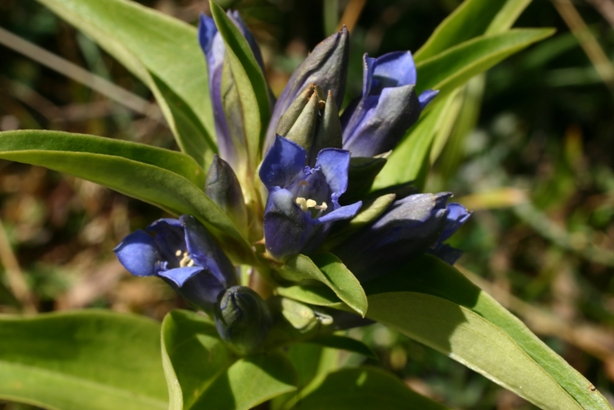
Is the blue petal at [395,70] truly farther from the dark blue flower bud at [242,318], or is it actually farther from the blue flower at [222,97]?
the dark blue flower bud at [242,318]

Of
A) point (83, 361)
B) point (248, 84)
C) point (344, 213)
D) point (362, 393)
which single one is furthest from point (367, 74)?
point (83, 361)

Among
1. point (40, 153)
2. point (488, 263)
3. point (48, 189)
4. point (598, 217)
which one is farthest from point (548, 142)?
point (40, 153)

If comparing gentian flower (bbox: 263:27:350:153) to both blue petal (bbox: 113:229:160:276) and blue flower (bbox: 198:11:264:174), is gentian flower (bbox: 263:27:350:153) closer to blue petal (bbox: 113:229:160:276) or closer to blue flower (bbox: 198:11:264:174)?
blue flower (bbox: 198:11:264:174)

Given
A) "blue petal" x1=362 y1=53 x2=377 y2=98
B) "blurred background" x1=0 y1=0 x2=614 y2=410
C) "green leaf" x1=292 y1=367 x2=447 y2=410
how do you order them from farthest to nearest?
"blurred background" x1=0 y1=0 x2=614 y2=410
"green leaf" x1=292 y1=367 x2=447 y2=410
"blue petal" x1=362 y1=53 x2=377 y2=98

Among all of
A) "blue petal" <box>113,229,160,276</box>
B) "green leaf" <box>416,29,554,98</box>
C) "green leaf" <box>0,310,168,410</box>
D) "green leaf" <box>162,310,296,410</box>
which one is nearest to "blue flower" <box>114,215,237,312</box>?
"blue petal" <box>113,229,160,276</box>

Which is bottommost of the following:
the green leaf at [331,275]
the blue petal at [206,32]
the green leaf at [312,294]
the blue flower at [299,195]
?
the green leaf at [312,294]

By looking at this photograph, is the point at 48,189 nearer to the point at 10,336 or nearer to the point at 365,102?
the point at 10,336

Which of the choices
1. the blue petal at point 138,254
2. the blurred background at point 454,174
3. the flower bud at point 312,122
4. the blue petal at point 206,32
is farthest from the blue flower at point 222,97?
the blurred background at point 454,174
